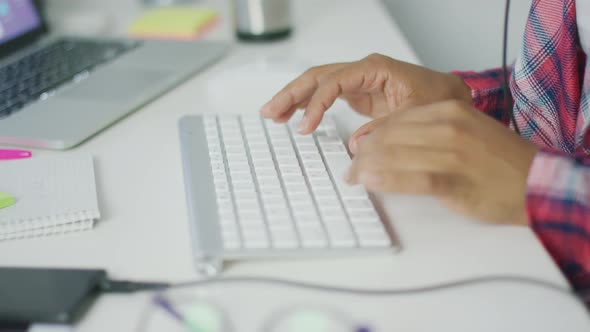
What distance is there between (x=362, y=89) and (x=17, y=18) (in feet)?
2.07

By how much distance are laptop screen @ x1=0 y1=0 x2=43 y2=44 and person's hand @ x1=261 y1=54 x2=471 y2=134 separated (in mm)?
540

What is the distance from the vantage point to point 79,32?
3.77ft

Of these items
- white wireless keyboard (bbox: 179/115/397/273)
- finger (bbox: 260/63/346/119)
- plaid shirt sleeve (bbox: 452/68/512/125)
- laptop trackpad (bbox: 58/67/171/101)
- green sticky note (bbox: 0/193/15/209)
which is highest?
finger (bbox: 260/63/346/119)

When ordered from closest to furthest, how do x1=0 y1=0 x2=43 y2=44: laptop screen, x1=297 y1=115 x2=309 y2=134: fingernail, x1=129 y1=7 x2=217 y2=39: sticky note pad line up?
x1=297 y1=115 x2=309 y2=134: fingernail, x1=0 y1=0 x2=43 y2=44: laptop screen, x1=129 y1=7 x2=217 y2=39: sticky note pad

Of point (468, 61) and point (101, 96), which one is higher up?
point (101, 96)

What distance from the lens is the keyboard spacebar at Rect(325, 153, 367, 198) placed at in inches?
21.2

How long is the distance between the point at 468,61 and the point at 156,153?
104 cm

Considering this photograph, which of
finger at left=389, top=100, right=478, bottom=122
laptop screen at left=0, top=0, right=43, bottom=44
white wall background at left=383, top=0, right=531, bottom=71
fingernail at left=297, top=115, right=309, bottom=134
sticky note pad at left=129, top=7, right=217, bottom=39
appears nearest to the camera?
finger at left=389, top=100, right=478, bottom=122

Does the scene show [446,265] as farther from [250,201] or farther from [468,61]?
[468,61]

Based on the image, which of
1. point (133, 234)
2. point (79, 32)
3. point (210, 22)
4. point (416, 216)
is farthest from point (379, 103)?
point (79, 32)

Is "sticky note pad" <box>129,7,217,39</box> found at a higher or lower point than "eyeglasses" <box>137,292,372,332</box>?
lower

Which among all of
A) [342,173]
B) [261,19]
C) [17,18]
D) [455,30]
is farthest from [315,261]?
[455,30]

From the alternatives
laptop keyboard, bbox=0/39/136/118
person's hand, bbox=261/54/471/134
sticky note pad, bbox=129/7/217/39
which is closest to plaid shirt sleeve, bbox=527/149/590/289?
person's hand, bbox=261/54/471/134

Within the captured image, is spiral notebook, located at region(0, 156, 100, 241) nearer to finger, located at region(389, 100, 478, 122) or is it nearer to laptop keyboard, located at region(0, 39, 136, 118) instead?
laptop keyboard, located at region(0, 39, 136, 118)
